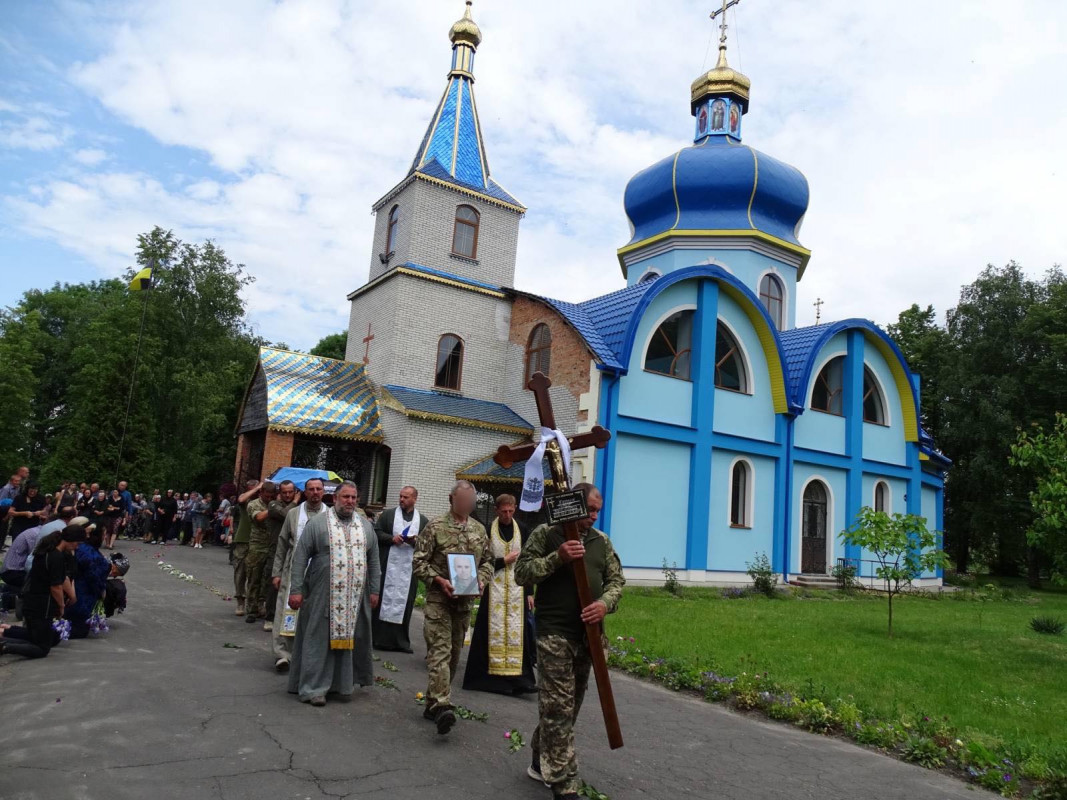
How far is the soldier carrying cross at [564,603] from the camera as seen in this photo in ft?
14.8

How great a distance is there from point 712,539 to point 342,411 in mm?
9266

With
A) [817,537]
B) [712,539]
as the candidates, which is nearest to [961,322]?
[817,537]

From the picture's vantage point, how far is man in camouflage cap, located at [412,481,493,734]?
19.4 feet

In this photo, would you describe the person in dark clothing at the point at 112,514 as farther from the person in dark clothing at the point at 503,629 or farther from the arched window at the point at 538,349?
the person in dark clothing at the point at 503,629

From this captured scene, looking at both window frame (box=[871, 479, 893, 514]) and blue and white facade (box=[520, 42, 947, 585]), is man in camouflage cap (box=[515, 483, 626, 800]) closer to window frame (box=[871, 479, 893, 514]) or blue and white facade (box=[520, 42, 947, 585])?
blue and white facade (box=[520, 42, 947, 585])

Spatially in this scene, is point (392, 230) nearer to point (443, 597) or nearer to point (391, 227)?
point (391, 227)

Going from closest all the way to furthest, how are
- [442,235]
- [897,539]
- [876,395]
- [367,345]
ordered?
[897,539]
[442,235]
[367,345]
[876,395]

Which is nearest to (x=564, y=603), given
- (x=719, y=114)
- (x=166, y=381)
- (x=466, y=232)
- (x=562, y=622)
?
(x=562, y=622)

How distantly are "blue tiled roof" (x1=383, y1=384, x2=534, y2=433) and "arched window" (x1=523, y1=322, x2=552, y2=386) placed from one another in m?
1.04

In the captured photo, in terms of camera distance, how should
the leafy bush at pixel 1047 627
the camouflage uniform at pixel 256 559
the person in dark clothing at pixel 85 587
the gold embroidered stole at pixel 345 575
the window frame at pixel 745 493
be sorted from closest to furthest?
the gold embroidered stole at pixel 345 575 → the person in dark clothing at pixel 85 587 → the camouflage uniform at pixel 256 559 → the leafy bush at pixel 1047 627 → the window frame at pixel 745 493

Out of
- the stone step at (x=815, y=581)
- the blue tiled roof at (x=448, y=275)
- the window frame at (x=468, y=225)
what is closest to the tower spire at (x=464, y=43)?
the window frame at (x=468, y=225)

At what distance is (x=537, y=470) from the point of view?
4.92m

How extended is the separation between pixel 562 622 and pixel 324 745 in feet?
6.08

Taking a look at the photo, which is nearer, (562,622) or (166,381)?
(562,622)
